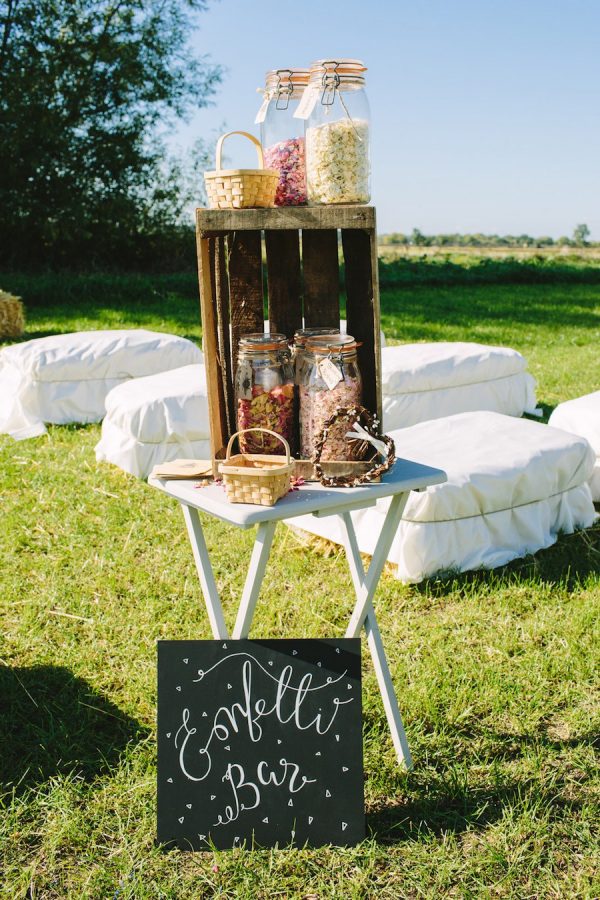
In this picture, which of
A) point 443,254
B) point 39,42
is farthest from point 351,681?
point 443,254

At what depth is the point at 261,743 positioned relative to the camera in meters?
2.10

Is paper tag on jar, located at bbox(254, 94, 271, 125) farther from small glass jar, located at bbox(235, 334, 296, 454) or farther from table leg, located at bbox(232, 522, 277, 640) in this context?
table leg, located at bbox(232, 522, 277, 640)

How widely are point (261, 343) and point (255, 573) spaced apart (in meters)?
0.57

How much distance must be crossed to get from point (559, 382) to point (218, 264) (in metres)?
5.72

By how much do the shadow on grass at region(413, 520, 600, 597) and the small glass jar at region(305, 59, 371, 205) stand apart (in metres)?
1.88

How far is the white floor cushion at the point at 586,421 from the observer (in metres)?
4.36

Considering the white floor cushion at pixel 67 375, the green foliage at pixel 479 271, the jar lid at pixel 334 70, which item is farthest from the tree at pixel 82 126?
the jar lid at pixel 334 70

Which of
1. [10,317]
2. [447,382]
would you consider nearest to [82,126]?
[10,317]

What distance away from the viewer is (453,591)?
134 inches

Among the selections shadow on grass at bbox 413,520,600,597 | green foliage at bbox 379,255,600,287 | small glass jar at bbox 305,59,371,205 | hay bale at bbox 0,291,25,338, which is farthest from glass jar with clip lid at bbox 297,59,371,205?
green foliage at bbox 379,255,600,287

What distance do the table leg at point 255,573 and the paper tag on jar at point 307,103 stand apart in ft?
3.29

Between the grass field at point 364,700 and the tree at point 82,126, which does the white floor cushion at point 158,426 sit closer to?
the grass field at point 364,700

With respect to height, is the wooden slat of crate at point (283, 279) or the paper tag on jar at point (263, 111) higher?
the paper tag on jar at point (263, 111)

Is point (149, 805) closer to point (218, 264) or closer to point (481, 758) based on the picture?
point (481, 758)
